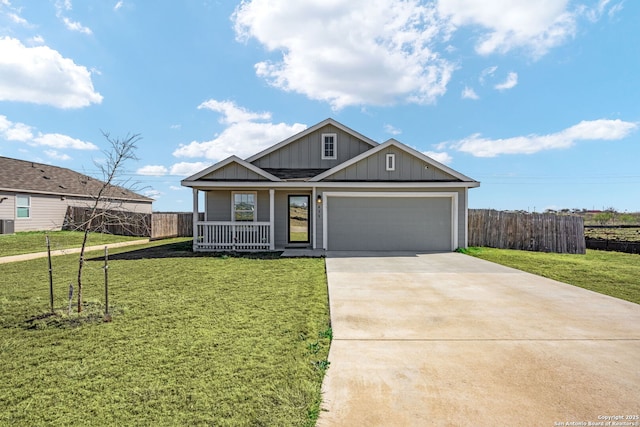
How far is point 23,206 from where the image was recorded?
738 inches

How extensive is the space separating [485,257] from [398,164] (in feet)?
14.8

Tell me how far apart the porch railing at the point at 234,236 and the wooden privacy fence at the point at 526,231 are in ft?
29.6

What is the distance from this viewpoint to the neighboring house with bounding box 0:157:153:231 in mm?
17969

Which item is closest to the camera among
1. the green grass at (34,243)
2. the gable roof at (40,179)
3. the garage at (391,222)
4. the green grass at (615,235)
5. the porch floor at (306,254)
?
the porch floor at (306,254)

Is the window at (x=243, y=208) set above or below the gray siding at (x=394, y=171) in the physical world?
below

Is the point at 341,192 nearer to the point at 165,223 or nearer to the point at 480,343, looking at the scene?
the point at 480,343

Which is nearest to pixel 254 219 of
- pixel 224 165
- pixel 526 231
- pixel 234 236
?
pixel 234 236

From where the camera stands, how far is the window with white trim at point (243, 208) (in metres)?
13.5

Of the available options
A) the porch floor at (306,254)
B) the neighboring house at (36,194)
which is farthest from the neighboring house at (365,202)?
the neighboring house at (36,194)

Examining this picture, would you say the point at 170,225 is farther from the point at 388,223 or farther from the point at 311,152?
the point at 388,223

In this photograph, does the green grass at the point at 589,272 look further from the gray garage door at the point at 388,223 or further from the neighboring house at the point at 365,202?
the neighboring house at the point at 365,202

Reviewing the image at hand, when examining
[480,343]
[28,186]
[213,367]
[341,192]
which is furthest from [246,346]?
[28,186]

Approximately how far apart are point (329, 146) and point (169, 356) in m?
12.6

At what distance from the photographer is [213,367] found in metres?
3.12
